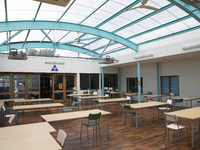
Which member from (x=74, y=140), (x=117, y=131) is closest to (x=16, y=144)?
(x=74, y=140)

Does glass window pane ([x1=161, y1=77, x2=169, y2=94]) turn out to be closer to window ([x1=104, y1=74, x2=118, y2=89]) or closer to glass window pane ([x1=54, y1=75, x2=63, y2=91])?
window ([x1=104, y1=74, x2=118, y2=89])

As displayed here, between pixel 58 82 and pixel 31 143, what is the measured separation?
1104 cm

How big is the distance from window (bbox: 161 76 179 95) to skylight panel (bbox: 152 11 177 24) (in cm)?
504

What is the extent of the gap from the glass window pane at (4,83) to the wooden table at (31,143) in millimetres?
10001

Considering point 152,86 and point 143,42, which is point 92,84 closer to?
point 152,86

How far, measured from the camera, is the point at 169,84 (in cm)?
1174

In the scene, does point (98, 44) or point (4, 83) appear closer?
point (4, 83)

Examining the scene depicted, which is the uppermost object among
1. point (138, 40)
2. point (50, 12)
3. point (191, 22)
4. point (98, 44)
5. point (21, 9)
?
point (50, 12)

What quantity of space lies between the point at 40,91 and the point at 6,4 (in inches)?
300

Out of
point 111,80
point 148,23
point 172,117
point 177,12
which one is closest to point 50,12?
point 148,23

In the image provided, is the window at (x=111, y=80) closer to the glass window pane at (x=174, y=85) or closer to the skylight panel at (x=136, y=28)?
the glass window pane at (x=174, y=85)

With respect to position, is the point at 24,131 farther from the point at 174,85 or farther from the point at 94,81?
the point at 94,81

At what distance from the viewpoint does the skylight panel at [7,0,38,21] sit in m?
6.37

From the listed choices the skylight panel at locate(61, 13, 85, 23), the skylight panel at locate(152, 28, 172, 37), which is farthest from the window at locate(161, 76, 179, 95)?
the skylight panel at locate(61, 13, 85, 23)
